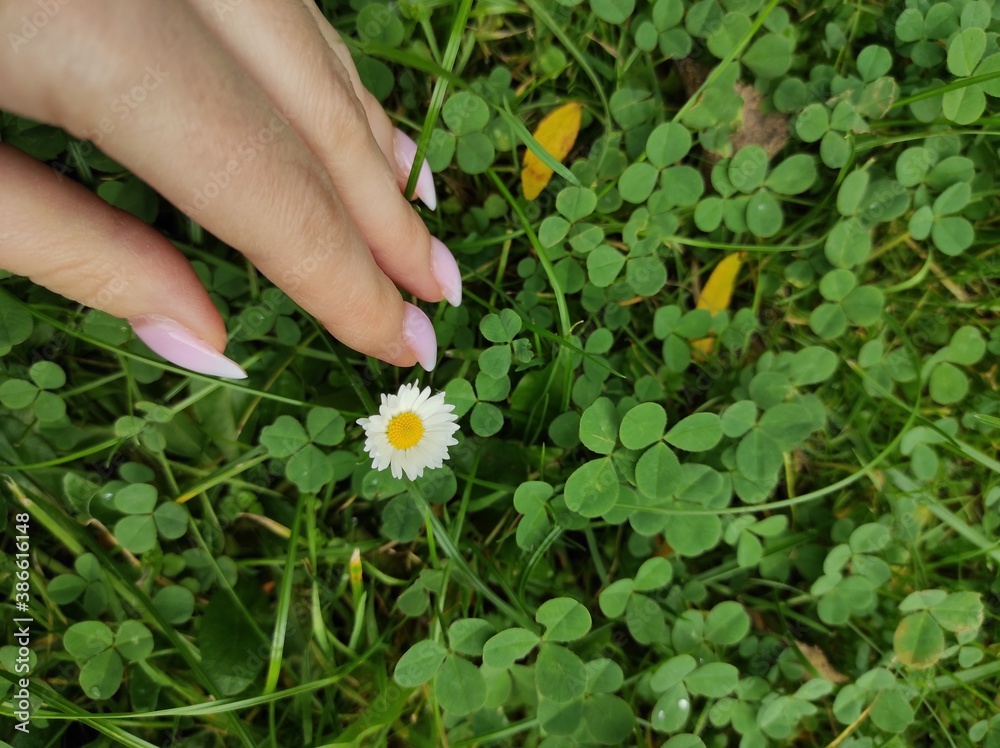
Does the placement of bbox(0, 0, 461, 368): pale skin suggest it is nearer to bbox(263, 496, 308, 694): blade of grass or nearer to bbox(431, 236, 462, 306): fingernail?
bbox(431, 236, 462, 306): fingernail

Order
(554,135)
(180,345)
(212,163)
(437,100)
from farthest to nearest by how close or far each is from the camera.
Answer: (554,135), (437,100), (180,345), (212,163)

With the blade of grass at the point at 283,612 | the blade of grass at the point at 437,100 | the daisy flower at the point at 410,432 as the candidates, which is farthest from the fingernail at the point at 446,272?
the blade of grass at the point at 283,612

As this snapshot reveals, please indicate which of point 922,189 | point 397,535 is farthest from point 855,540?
point 397,535

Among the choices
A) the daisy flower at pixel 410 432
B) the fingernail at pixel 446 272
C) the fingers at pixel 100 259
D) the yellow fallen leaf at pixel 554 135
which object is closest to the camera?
the fingers at pixel 100 259

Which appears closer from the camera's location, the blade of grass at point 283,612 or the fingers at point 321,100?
the fingers at point 321,100

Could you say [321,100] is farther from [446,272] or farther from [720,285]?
[720,285]

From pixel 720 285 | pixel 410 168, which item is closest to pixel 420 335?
pixel 410 168

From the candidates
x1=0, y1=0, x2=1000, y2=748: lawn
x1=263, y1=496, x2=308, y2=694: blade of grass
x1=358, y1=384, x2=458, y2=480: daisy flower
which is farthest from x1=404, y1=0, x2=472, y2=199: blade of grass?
x1=263, y1=496, x2=308, y2=694: blade of grass

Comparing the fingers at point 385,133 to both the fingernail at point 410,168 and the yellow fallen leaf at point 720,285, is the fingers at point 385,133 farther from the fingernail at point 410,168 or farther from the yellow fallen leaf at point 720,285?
the yellow fallen leaf at point 720,285
